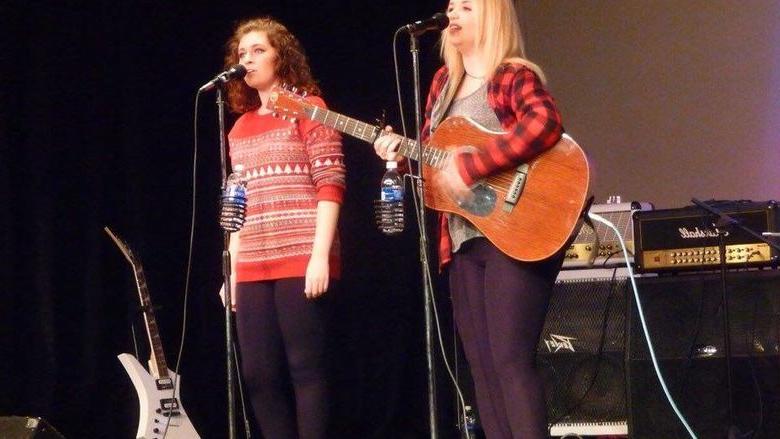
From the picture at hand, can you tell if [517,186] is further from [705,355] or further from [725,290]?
[705,355]

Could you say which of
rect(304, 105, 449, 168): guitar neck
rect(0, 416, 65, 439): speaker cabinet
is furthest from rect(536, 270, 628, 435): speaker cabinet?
rect(0, 416, 65, 439): speaker cabinet

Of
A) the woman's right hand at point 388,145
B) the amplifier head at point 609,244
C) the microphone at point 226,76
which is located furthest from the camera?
the amplifier head at point 609,244

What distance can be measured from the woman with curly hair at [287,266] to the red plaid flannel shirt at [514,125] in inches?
18.1

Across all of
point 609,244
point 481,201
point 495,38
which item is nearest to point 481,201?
point 481,201

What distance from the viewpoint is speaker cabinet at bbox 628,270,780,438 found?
11.7 ft

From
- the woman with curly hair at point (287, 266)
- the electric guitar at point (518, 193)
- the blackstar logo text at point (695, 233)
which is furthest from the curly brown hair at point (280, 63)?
the blackstar logo text at point (695, 233)

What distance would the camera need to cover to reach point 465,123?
2844mm

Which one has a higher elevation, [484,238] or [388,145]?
[388,145]

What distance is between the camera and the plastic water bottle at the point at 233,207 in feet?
9.56

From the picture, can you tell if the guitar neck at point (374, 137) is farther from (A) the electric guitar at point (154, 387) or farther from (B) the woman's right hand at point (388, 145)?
(A) the electric guitar at point (154, 387)

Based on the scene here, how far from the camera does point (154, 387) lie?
3881 mm

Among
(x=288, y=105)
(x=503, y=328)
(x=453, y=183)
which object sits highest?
(x=288, y=105)

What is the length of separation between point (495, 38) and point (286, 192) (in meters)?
0.82

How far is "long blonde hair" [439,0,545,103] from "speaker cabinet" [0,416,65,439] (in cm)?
155
